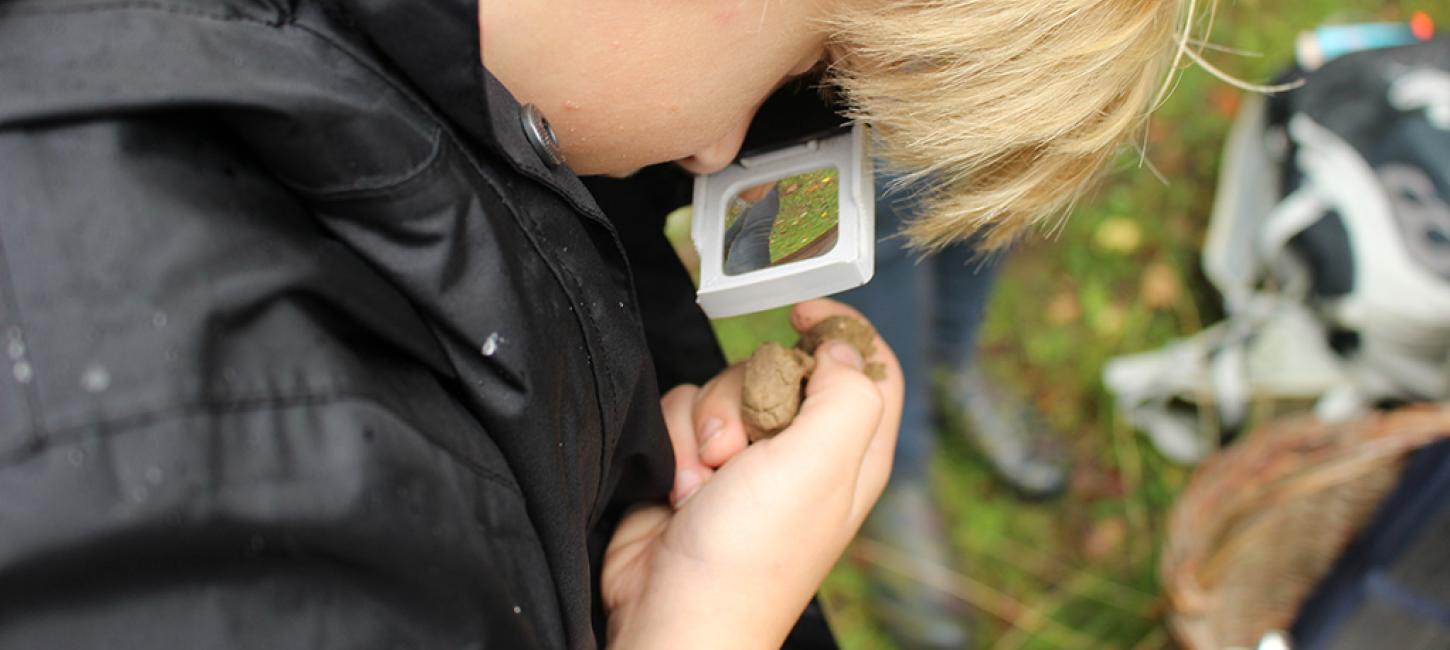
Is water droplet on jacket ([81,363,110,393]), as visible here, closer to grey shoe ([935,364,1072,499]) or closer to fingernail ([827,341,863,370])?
fingernail ([827,341,863,370])

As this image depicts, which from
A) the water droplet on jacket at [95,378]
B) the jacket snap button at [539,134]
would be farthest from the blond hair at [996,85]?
the water droplet on jacket at [95,378]

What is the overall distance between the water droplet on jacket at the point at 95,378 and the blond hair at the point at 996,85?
21.5 inches

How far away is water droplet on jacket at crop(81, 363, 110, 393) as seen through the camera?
0.49 meters

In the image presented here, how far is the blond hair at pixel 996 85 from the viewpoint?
2.62ft

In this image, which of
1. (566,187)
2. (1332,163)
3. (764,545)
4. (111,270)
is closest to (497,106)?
(566,187)

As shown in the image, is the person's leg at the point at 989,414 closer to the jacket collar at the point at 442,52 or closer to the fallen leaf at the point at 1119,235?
the fallen leaf at the point at 1119,235

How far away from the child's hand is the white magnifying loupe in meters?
0.11

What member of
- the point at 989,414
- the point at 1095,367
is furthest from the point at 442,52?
the point at 1095,367

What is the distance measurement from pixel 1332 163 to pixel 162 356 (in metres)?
1.90

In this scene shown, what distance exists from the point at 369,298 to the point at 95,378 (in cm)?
14

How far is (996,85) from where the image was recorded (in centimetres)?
84

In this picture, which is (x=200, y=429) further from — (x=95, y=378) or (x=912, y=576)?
(x=912, y=576)

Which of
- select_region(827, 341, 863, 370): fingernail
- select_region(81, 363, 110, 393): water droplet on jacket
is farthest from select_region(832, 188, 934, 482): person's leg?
select_region(81, 363, 110, 393): water droplet on jacket

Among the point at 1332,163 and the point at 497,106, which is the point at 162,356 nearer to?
the point at 497,106
